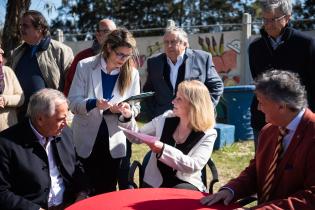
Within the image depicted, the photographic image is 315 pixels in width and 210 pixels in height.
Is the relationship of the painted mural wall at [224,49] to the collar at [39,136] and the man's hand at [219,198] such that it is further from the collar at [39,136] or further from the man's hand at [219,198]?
the man's hand at [219,198]

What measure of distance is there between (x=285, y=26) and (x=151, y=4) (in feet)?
104

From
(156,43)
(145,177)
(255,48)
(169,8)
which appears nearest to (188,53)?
(255,48)

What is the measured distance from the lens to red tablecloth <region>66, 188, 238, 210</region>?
247cm

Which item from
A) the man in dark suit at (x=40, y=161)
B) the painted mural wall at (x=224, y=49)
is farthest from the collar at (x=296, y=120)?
the painted mural wall at (x=224, y=49)

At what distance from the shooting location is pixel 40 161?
2.81 metres

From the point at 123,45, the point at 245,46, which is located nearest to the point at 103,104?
Answer: the point at 123,45

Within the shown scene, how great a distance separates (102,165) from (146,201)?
120cm

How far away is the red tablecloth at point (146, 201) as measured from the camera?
247 centimetres

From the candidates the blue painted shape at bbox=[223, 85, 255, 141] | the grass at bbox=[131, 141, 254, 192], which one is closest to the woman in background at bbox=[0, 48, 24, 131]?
the grass at bbox=[131, 141, 254, 192]

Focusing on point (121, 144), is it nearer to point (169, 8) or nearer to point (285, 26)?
Result: point (285, 26)

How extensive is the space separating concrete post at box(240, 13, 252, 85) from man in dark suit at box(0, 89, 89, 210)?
9241 millimetres

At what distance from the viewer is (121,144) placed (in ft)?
12.0

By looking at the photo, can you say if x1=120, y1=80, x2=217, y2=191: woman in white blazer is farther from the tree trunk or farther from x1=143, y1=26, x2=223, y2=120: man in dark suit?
the tree trunk

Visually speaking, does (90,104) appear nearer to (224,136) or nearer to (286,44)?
(286,44)
